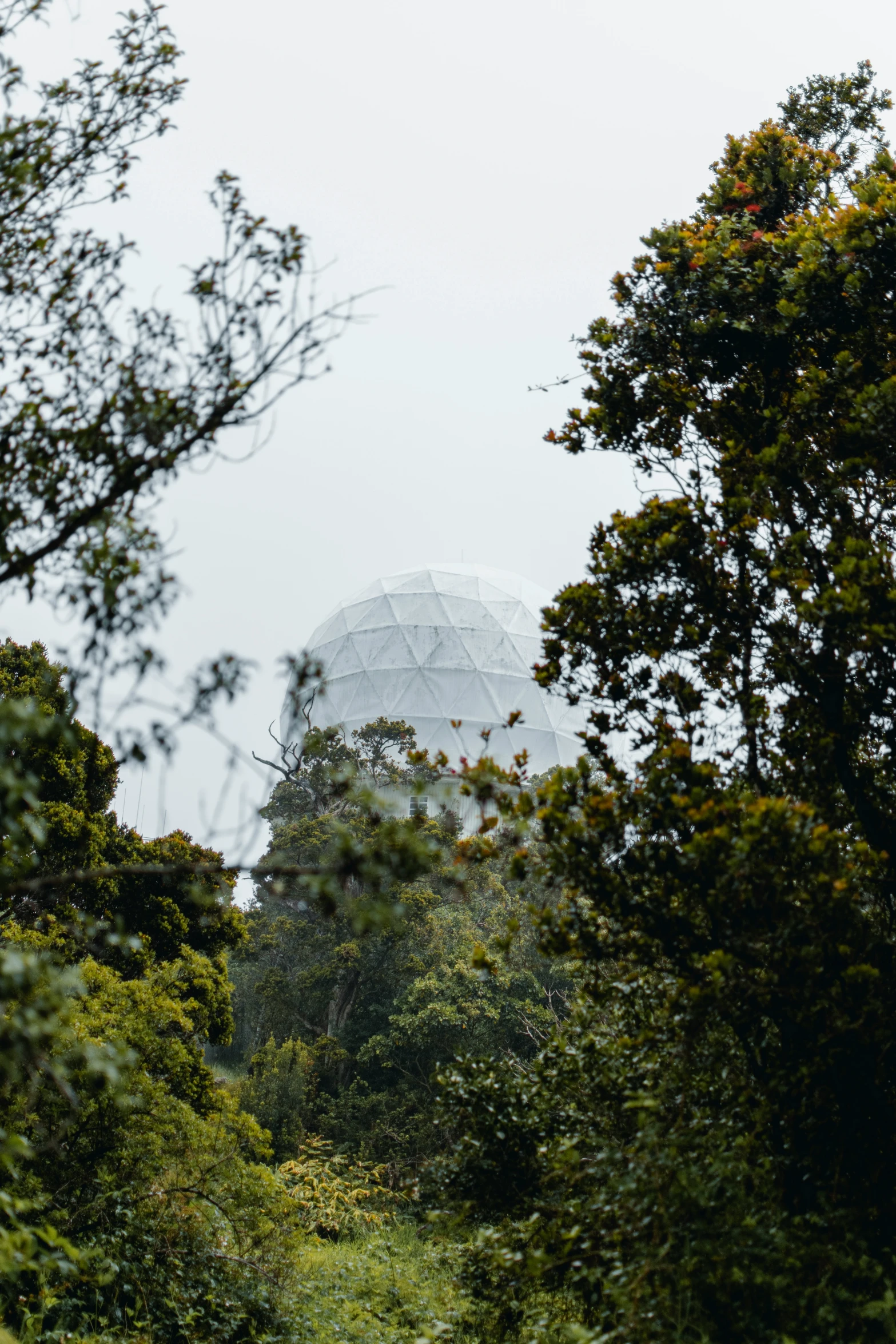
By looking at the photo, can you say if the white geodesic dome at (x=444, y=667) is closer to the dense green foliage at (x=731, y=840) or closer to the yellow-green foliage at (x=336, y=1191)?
the yellow-green foliage at (x=336, y=1191)

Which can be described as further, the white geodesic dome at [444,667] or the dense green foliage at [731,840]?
the white geodesic dome at [444,667]

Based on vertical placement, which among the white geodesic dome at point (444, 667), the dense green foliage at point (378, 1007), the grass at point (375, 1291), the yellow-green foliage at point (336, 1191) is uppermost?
the white geodesic dome at point (444, 667)

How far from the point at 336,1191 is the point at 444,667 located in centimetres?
1678

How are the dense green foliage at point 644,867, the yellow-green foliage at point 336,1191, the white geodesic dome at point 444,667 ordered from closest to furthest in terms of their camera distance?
1. the dense green foliage at point 644,867
2. the yellow-green foliage at point 336,1191
3. the white geodesic dome at point 444,667

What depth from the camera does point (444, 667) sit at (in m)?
30.1

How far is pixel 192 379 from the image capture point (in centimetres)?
374

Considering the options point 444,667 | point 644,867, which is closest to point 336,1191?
point 644,867

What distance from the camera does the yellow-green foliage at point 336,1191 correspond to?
14812mm

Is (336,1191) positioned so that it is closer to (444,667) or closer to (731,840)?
(731,840)

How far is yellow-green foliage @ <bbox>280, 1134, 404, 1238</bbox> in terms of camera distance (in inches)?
583

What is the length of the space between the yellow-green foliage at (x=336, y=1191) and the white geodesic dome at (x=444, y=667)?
41.2 feet

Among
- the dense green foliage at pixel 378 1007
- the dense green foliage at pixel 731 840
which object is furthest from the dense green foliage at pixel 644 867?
the dense green foliage at pixel 378 1007

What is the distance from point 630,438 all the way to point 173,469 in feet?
12.1

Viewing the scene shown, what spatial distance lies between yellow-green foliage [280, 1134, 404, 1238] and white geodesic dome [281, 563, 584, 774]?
12567mm
